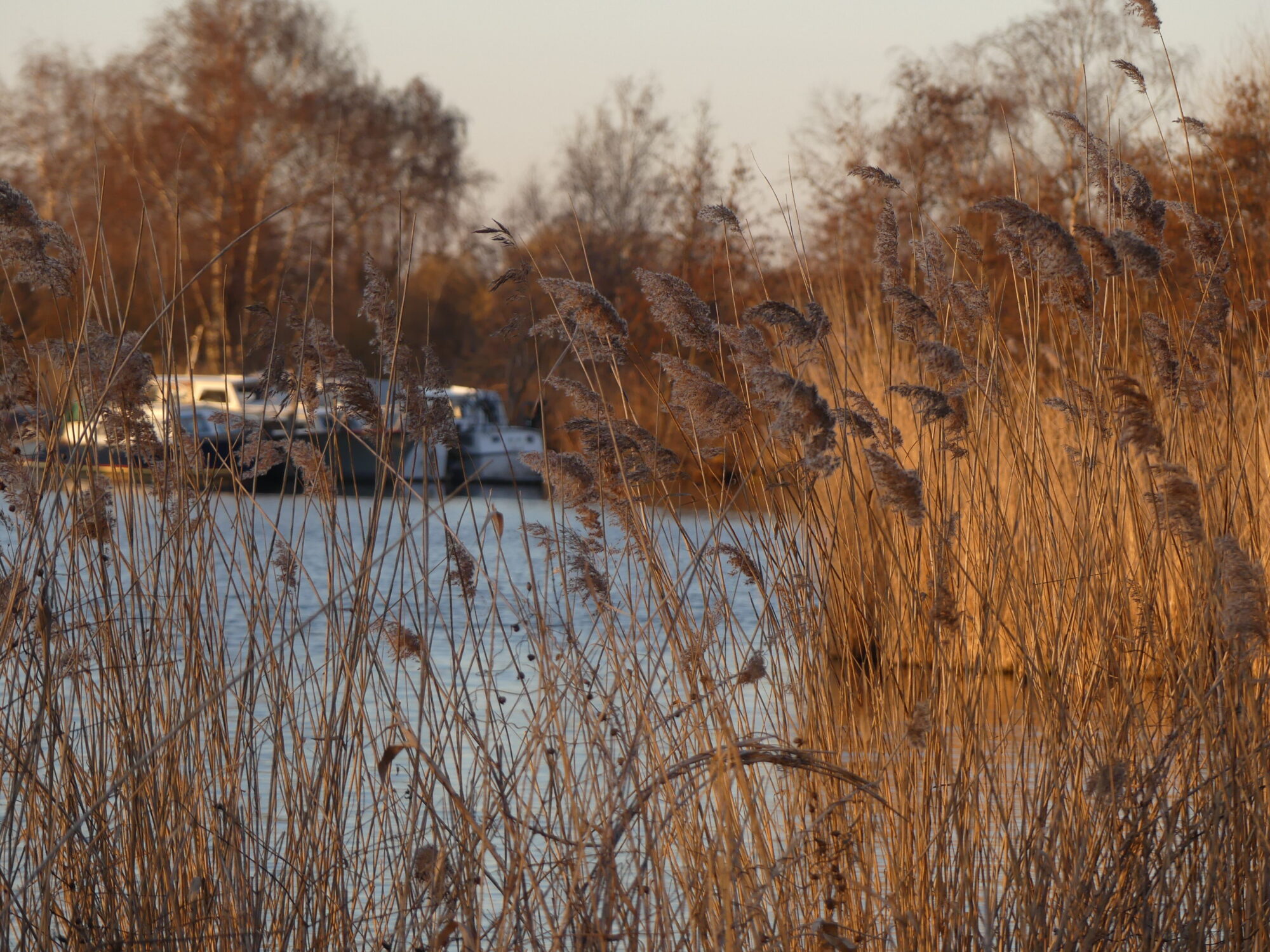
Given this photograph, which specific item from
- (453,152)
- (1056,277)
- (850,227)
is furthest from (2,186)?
(453,152)

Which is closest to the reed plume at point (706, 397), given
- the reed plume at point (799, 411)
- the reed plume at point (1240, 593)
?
the reed plume at point (799, 411)

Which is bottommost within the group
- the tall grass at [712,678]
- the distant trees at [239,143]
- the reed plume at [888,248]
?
the tall grass at [712,678]

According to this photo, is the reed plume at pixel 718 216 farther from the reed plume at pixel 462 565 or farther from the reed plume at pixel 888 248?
the reed plume at pixel 462 565

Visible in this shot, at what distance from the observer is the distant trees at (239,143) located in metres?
25.9

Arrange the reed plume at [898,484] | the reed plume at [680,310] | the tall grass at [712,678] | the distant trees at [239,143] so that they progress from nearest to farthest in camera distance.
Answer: the reed plume at [898,484]
the tall grass at [712,678]
the reed plume at [680,310]
the distant trees at [239,143]

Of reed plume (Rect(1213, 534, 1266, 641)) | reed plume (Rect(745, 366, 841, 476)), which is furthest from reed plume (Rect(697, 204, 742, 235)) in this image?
reed plume (Rect(1213, 534, 1266, 641))

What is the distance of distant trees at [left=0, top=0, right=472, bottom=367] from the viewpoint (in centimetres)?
2592

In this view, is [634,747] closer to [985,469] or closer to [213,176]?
[985,469]

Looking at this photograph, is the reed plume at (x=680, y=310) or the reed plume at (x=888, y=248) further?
the reed plume at (x=888, y=248)

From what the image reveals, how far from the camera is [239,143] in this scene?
2759cm

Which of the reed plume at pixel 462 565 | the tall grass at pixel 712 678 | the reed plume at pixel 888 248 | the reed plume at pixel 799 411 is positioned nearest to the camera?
the reed plume at pixel 799 411

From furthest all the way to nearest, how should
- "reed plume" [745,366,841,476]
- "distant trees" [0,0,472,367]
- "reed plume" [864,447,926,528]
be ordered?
1. "distant trees" [0,0,472,367]
2. "reed plume" [864,447,926,528]
3. "reed plume" [745,366,841,476]

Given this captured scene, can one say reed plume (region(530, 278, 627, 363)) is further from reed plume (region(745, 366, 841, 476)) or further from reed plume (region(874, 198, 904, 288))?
reed plume (region(874, 198, 904, 288))

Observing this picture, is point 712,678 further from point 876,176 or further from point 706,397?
point 876,176
